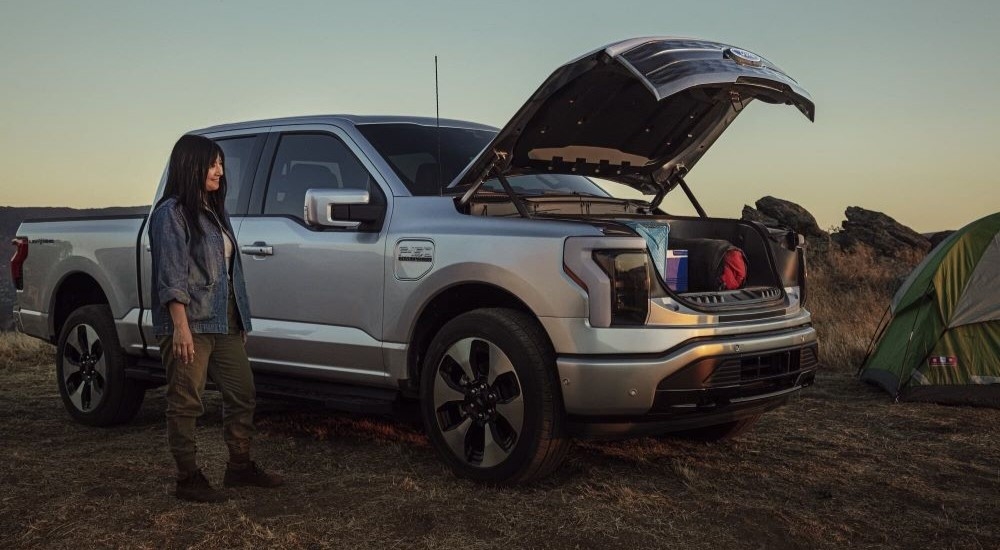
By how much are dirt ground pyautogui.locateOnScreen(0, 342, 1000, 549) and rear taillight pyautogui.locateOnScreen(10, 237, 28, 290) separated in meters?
1.29

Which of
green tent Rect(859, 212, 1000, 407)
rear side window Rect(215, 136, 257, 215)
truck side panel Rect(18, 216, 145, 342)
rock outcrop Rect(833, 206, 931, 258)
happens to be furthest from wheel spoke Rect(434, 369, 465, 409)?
rock outcrop Rect(833, 206, 931, 258)

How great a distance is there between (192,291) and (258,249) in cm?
133

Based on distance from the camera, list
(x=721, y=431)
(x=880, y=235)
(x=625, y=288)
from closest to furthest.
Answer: (x=625, y=288), (x=721, y=431), (x=880, y=235)

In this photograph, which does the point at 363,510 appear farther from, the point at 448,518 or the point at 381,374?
the point at 381,374

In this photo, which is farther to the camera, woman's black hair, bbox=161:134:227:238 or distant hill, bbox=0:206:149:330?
distant hill, bbox=0:206:149:330

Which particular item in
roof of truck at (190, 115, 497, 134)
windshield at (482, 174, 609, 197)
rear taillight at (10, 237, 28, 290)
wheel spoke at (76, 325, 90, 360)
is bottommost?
wheel spoke at (76, 325, 90, 360)

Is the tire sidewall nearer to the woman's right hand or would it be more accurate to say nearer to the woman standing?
the woman standing

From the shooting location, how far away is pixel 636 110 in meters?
5.77

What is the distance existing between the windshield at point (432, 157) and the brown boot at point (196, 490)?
189 centimetres

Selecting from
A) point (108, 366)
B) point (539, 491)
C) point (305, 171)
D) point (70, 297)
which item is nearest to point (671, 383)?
point (539, 491)

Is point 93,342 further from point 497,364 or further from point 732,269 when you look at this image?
point 732,269

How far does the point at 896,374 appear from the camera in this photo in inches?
323

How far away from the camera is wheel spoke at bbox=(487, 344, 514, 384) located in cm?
492

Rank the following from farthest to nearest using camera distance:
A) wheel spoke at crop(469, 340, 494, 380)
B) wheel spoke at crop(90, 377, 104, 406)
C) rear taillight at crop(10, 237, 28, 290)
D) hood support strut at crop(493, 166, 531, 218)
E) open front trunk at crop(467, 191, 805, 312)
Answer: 1. rear taillight at crop(10, 237, 28, 290)
2. wheel spoke at crop(90, 377, 104, 406)
3. open front trunk at crop(467, 191, 805, 312)
4. hood support strut at crop(493, 166, 531, 218)
5. wheel spoke at crop(469, 340, 494, 380)
